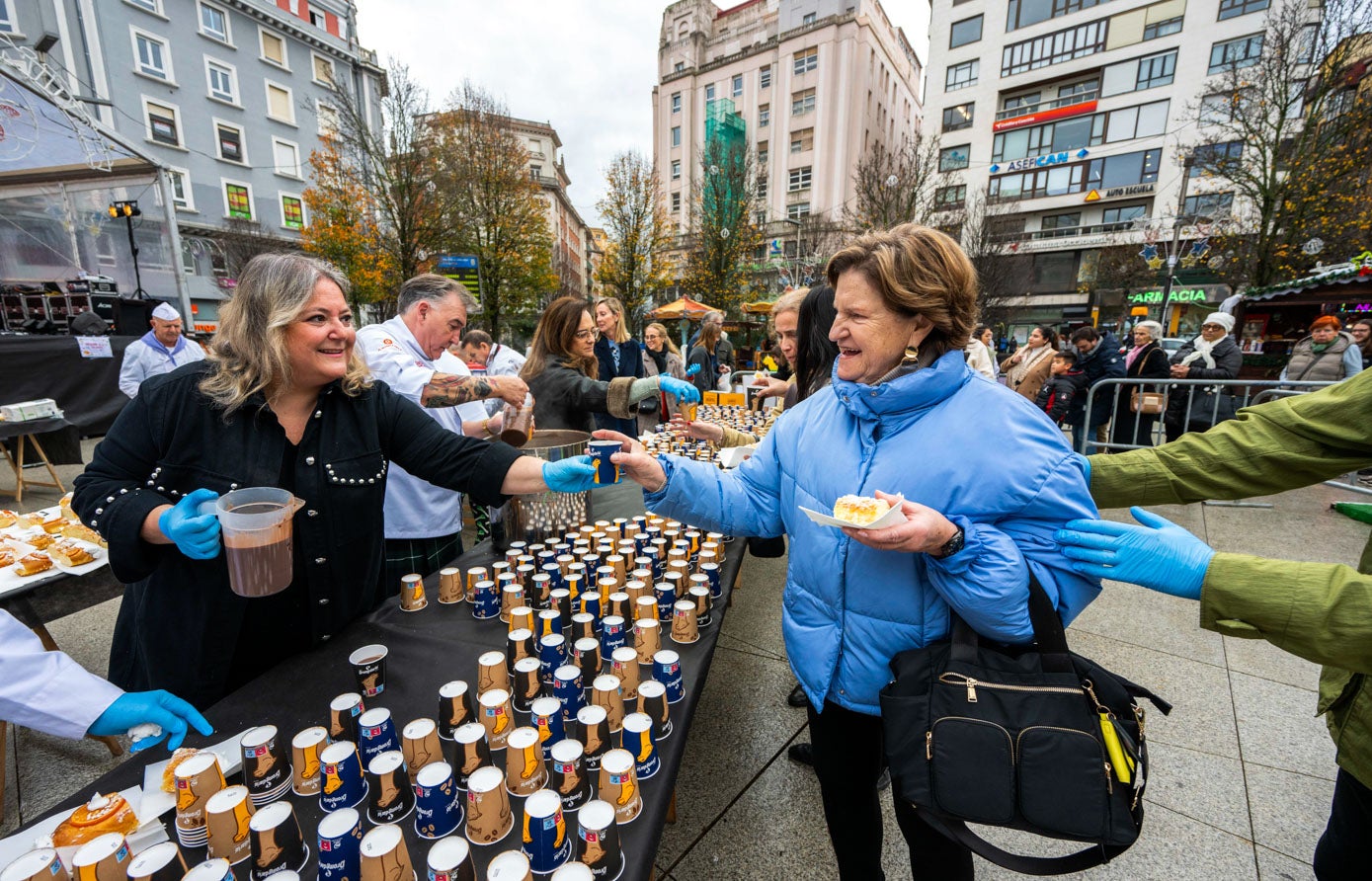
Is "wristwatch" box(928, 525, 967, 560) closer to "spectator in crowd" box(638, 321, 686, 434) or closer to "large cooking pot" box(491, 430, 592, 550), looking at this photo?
"large cooking pot" box(491, 430, 592, 550)

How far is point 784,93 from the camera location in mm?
39406

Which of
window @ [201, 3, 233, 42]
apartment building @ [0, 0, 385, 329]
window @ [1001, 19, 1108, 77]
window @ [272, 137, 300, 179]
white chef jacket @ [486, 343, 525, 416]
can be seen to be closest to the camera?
white chef jacket @ [486, 343, 525, 416]

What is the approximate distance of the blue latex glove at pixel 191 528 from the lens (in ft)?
4.72

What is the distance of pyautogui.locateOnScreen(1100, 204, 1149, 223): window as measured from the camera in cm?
3162

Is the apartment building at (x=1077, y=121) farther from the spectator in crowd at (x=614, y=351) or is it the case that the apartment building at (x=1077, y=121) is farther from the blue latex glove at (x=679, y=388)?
the blue latex glove at (x=679, y=388)

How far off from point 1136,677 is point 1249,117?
2036cm

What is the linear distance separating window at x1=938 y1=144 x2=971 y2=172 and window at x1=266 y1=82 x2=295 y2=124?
3735 centimetres

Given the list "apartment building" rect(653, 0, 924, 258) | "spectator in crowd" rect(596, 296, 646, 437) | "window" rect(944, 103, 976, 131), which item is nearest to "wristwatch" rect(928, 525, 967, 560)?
"spectator in crowd" rect(596, 296, 646, 437)

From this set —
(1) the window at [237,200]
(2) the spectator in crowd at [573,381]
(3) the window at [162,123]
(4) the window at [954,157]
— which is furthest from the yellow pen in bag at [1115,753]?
(4) the window at [954,157]

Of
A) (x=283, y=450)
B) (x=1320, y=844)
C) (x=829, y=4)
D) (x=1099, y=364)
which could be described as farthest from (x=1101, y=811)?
(x=829, y=4)

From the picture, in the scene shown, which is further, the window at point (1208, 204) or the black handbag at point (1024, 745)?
the window at point (1208, 204)

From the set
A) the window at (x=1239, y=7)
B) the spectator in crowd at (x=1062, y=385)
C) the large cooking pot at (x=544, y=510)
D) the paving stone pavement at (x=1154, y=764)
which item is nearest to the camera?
the paving stone pavement at (x=1154, y=764)

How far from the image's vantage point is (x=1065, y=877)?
6.82 feet

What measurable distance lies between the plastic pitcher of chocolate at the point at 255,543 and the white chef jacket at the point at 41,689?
13.2 inches
